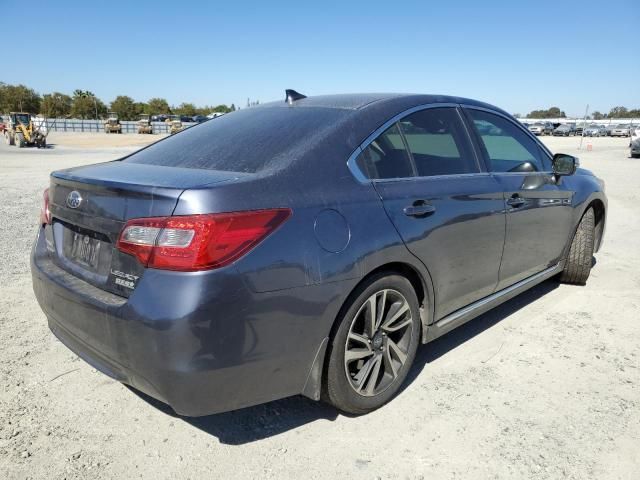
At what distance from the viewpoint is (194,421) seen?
2688 mm

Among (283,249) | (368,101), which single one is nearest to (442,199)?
(368,101)

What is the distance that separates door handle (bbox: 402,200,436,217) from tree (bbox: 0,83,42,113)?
3492 inches

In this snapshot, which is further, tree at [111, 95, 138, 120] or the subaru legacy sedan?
tree at [111, 95, 138, 120]

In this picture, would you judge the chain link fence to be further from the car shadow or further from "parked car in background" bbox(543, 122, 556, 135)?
the car shadow

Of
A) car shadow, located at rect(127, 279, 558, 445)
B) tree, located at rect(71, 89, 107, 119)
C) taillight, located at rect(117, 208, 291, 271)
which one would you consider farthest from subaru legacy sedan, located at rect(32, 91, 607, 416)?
tree, located at rect(71, 89, 107, 119)

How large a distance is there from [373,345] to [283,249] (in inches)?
35.1

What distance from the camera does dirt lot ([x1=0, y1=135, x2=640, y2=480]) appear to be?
2.35m

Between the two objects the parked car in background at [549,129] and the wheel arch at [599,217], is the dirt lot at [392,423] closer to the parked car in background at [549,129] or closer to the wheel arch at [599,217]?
the wheel arch at [599,217]

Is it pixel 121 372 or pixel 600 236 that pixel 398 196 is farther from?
pixel 600 236

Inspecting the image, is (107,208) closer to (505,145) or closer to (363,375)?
(363,375)

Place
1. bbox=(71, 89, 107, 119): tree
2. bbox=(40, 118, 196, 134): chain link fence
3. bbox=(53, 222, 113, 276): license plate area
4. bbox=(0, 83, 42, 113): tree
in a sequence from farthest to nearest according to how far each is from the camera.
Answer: bbox=(71, 89, 107, 119): tree → bbox=(0, 83, 42, 113): tree → bbox=(40, 118, 196, 134): chain link fence → bbox=(53, 222, 113, 276): license plate area

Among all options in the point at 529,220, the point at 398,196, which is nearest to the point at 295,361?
the point at 398,196

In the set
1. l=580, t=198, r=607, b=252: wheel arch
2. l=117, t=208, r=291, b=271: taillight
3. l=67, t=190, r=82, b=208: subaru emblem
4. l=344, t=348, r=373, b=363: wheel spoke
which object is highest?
l=67, t=190, r=82, b=208: subaru emblem

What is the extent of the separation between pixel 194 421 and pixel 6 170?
15.1m
